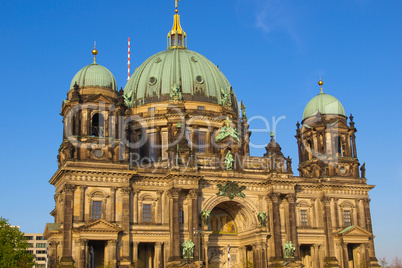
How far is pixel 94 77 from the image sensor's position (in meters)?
65.4

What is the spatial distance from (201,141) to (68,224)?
24047 mm

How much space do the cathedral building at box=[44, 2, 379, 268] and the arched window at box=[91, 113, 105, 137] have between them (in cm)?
12

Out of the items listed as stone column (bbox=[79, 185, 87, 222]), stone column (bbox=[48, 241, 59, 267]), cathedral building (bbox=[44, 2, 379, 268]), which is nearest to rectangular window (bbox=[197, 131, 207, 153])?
cathedral building (bbox=[44, 2, 379, 268])

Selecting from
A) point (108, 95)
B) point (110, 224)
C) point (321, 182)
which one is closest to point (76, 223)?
point (110, 224)

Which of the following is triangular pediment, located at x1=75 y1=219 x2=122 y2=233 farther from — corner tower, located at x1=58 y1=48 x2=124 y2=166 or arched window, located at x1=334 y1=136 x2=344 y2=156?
arched window, located at x1=334 y1=136 x2=344 y2=156

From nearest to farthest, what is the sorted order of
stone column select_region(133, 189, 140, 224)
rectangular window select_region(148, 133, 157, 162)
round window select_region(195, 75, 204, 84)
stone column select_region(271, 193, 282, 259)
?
stone column select_region(133, 189, 140, 224), stone column select_region(271, 193, 282, 259), rectangular window select_region(148, 133, 157, 162), round window select_region(195, 75, 204, 84)

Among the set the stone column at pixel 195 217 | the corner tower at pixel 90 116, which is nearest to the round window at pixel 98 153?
the corner tower at pixel 90 116

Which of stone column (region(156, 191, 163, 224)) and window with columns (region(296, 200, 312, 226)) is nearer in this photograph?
stone column (region(156, 191, 163, 224))

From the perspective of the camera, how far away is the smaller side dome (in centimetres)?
7825

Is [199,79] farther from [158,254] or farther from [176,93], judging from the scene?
[158,254]

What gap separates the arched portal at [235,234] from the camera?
67188 millimetres

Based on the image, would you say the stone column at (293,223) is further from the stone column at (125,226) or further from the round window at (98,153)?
the round window at (98,153)

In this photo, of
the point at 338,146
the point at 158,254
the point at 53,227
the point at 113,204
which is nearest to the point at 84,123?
the point at 113,204

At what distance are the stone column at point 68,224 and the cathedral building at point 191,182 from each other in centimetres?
11
